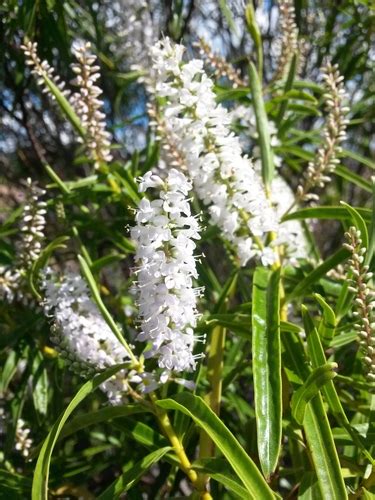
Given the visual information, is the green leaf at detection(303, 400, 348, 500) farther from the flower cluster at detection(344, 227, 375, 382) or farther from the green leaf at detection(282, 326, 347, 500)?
the flower cluster at detection(344, 227, 375, 382)

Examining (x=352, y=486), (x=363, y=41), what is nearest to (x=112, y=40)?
(x=363, y=41)

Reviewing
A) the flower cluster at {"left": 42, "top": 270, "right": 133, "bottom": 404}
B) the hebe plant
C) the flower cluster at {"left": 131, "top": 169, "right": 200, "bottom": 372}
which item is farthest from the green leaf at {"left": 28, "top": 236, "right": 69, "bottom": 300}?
the flower cluster at {"left": 131, "top": 169, "right": 200, "bottom": 372}

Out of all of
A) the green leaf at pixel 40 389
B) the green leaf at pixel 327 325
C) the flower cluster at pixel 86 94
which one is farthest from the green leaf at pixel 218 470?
the flower cluster at pixel 86 94

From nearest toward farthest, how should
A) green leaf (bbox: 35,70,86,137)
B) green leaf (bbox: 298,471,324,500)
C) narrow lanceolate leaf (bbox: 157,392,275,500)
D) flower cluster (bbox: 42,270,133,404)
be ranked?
1. narrow lanceolate leaf (bbox: 157,392,275,500)
2. green leaf (bbox: 298,471,324,500)
3. flower cluster (bbox: 42,270,133,404)
4. green leaf (bbox: 35,70,86,137)

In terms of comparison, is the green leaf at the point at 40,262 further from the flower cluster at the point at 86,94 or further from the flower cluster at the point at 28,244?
the flower cluster at the point at 86,94

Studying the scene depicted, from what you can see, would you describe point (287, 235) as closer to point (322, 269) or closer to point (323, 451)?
point (322, 269)

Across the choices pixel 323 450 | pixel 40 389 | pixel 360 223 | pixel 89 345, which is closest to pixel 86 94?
pixel 89 345

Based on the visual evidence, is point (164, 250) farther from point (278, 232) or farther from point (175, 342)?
point (278, 232)
